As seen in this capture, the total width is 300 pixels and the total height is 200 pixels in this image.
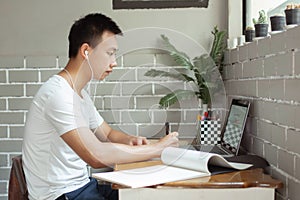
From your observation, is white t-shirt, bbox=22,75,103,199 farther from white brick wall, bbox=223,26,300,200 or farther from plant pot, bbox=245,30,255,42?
plant pot, bbox=245,30,255,42

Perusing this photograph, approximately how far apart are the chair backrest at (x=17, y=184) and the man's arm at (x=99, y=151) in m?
0.35

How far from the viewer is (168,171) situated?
1868 millimetres

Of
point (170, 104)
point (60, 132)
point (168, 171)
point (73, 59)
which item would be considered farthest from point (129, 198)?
point (170, 104)

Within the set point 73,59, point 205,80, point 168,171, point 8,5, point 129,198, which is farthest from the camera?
point 8,5

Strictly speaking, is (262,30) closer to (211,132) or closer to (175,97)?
(211,132)

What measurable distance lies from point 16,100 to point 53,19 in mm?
579

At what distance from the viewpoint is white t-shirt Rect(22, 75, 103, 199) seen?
2029 millimetres

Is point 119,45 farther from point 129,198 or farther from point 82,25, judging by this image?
point 129,198

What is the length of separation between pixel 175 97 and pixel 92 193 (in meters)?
0.94

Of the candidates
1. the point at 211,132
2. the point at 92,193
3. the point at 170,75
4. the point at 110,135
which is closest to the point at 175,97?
the point at 170,75

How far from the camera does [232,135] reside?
2.39 meters

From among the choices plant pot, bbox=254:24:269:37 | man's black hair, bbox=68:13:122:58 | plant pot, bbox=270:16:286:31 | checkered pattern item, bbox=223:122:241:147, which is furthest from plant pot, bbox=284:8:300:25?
man's black hair, bbox=68:13:122:58

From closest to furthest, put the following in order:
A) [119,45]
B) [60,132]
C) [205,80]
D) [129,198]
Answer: [129,198], [60,132], [119,45], [205,80]

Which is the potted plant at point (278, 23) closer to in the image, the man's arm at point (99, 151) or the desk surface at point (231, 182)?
the desk surface at point (231, 182)
